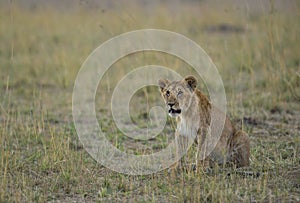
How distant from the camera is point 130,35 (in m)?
10.5

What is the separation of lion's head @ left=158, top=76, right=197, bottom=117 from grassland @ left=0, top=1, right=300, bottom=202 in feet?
2.18

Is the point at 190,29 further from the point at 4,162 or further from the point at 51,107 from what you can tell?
the point at 4,162

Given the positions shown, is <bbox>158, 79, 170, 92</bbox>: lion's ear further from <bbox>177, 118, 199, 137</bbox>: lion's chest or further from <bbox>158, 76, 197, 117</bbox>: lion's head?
<bbox>177, 118, 199, 137</bbox>: lion's chest

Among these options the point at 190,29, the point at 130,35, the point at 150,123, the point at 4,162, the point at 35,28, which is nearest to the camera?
the point at 4,162

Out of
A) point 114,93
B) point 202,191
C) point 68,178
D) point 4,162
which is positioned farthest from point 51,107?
point 202,191

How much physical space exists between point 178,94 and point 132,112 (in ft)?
9.80

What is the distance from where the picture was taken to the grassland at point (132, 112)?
215 inches

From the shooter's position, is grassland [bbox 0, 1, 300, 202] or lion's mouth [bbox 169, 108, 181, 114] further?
lion's mouth [bbox 169, 108, 181, 114]

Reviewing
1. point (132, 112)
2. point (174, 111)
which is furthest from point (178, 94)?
point (132, 112)

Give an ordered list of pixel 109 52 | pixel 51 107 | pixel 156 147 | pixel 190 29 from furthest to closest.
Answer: pixel 190 29 < pixel 109 52 < pixel 51 107 < pixel 156 147

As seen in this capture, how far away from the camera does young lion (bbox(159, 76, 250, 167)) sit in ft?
19.4

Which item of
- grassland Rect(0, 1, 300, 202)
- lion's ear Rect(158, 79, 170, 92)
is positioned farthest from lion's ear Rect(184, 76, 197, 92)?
grassland Rect(0, 1, 300, 202)

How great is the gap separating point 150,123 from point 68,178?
2607 mm

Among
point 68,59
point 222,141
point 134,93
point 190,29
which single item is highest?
point 190,29
